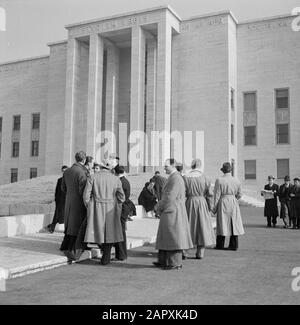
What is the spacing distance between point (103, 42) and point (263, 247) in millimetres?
34954

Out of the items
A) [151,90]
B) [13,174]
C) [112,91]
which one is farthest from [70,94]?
[13,174]

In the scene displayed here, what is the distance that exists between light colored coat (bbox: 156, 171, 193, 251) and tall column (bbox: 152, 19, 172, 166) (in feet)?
94.8

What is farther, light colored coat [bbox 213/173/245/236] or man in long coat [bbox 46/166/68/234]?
man in long coat [bbox 46/166/68/234]

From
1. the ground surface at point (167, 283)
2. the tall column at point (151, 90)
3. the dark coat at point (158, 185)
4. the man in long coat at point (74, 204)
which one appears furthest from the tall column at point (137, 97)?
the ground surface at point (167, 283)

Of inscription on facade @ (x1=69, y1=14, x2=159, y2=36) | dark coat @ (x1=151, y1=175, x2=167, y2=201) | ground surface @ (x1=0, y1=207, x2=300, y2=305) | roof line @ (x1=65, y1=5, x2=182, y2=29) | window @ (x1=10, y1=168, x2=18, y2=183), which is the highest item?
roof line @ (x1=65, y1=5, x2=182, y2=29)

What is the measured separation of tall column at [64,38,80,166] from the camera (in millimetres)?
40688

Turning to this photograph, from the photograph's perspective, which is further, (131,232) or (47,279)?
(131,232)

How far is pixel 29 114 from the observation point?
4747cm

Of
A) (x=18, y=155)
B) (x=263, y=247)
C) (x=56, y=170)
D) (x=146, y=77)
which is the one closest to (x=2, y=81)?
(x=18, y=155)

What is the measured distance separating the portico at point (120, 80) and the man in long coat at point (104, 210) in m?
29.0

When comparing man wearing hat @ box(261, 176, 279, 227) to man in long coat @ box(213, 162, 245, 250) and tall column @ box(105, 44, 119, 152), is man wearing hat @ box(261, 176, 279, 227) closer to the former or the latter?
man in long coat @ box(213, 162, 245, 250)

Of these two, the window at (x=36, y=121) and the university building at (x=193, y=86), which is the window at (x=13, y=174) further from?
the university building at (x=193, y=86)

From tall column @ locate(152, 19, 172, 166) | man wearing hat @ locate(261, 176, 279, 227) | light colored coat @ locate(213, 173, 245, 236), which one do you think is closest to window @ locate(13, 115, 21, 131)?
tall column @ locate(152, 19, 172, 166)

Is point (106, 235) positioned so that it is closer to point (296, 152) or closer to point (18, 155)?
point (296, 152)
